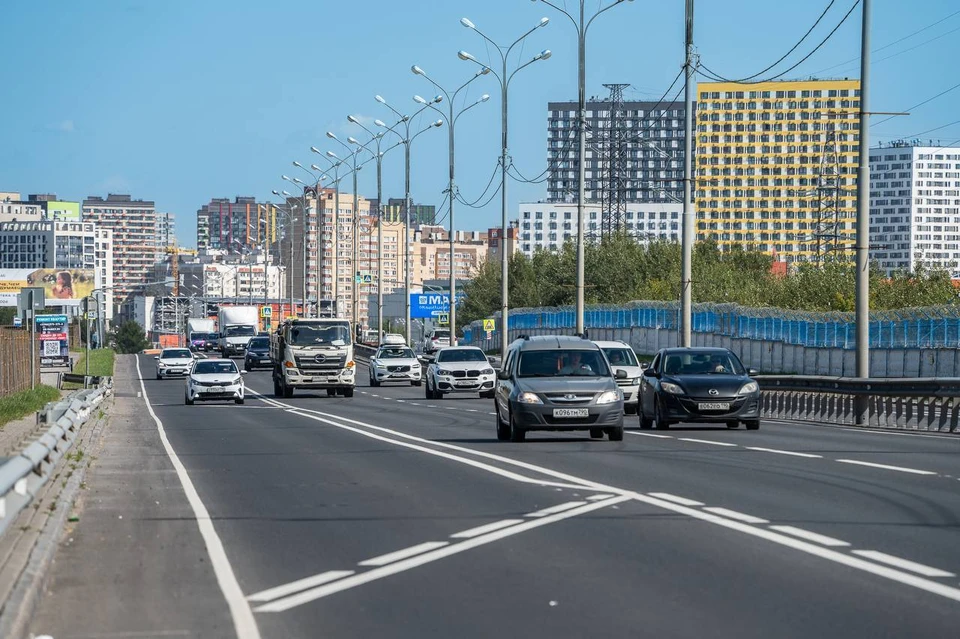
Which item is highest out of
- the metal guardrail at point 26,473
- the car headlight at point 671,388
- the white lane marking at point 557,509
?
the metal guardrail at point 26,473

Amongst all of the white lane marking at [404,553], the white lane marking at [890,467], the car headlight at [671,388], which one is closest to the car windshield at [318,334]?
the car headlight at [671,388]

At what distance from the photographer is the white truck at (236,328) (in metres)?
101

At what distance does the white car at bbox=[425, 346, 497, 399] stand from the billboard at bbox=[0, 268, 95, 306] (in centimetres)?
11824

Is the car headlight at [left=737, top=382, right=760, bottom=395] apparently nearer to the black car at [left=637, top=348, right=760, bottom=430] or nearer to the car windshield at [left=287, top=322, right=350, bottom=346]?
the black car at [left=637, top=348, right=760, bottom=430]

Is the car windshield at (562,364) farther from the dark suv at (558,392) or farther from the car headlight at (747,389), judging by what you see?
the car headlight at (747,389)

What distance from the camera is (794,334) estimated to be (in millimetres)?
63031

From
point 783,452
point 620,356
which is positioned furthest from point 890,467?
point 620,356

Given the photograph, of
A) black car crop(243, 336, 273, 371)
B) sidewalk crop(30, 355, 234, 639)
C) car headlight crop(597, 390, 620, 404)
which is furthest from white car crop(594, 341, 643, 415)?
black car crop(243, 336, 273, 371)

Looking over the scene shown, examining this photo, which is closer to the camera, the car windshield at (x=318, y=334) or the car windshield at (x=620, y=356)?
the car windshield at (x=620, y=356)

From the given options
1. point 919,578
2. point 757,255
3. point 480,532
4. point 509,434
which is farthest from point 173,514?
point 757,255

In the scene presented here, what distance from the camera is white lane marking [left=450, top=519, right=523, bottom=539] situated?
457 inches

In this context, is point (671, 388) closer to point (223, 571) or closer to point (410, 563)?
point (410, 563)

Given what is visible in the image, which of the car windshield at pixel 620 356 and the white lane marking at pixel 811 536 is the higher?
the car windshield at pixel 620 356

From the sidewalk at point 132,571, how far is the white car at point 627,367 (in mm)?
19149
